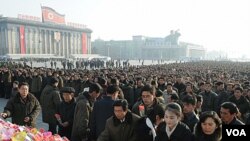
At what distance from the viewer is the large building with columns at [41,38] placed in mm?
68031

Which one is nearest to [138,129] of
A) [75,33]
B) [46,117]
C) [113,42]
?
[46,117]

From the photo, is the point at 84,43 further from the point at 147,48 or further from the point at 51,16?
the point at 147,48

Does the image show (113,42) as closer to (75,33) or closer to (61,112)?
(75,33)

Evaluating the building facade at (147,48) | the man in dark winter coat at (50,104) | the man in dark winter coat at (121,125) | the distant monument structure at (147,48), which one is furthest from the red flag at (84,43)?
the man in dark winter coat at (121,125)

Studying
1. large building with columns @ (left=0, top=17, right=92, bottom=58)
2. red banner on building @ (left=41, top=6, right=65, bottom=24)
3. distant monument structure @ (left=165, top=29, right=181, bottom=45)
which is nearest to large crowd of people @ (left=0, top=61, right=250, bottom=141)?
large building with columns @ (left=0, top=17, right=92, bottom=58)

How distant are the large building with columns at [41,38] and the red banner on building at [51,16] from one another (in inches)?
43.7

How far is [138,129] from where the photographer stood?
3.64 meters

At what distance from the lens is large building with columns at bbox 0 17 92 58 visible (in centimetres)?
6803

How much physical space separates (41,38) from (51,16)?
249 inches

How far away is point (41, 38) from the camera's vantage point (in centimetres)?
7888

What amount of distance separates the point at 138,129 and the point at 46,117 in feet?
11.6

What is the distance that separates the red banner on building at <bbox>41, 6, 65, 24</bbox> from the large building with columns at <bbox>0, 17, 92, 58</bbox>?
1110 mm

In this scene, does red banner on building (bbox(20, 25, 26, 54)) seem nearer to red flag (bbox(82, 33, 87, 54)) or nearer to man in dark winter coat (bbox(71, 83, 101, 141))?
red flag (bbox(82, 33, 87, 54))

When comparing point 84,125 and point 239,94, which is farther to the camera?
point 239,94
